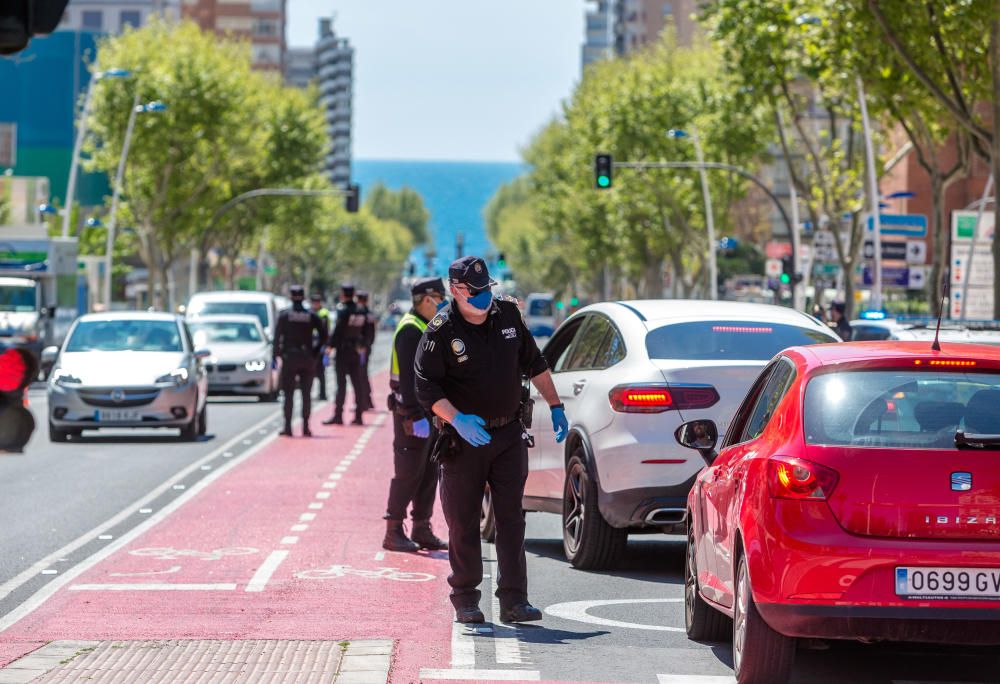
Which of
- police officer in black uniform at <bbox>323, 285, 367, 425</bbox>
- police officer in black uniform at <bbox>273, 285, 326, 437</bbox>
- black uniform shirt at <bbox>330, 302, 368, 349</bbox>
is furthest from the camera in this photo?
black uniform shirt at <bbox>330, 302, 368, 349</bbox>

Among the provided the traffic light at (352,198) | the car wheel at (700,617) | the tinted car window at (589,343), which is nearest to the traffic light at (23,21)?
the car wheel at (700,617)

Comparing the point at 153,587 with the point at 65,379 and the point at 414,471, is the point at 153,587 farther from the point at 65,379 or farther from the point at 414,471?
the point at 65,379

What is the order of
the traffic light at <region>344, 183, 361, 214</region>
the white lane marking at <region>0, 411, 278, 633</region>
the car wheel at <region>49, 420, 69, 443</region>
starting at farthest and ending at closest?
the traffic light at <region>344, 183, 361, 214</region>
the car wheel at <region>49, 420, 69, 443</region>
the white lane marking at <region>0, 411, 278, 633</region>

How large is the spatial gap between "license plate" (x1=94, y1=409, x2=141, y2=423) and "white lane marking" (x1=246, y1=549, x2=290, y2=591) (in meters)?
11.6

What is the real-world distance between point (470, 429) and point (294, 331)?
51.5ft

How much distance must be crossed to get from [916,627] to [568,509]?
5083 mm

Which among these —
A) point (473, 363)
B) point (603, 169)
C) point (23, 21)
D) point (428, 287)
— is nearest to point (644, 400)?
point (473, 363)

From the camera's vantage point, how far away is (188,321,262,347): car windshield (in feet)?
118

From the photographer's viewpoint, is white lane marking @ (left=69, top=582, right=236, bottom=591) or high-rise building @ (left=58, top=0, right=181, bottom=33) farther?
high-rise building @ (left=58, top=0, right=181, bottom=33)

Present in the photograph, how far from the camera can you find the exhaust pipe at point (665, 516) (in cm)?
1155

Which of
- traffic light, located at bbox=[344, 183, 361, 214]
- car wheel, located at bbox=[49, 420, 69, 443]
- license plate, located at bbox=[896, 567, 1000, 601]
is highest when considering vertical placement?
traffic light, located at bbox=[344, 183, 361, 214]

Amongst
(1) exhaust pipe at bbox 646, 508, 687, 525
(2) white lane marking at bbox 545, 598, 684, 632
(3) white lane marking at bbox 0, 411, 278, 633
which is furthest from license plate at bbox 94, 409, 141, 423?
(2) white lane marking at bbox 545, 598, 684, 632

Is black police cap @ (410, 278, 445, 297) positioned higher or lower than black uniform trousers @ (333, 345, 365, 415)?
higher

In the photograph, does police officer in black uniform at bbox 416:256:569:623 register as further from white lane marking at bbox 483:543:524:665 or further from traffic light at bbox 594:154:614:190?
traffic light at bbox 594:154:614:190
